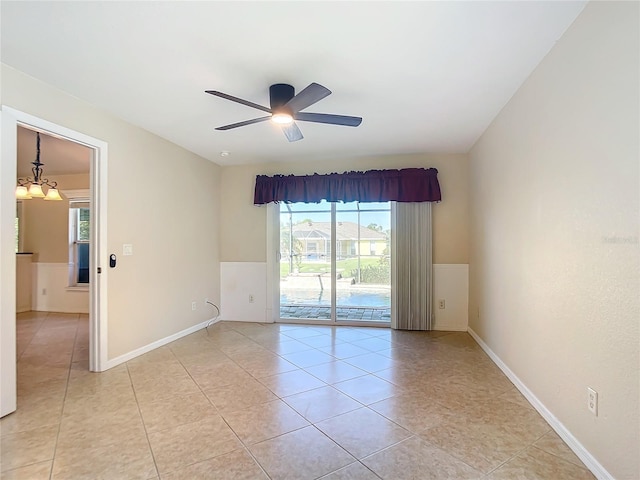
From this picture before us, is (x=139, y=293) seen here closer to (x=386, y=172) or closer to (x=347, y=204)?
(x=347, y=204)

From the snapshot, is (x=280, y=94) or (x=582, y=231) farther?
(x=280, y=94)

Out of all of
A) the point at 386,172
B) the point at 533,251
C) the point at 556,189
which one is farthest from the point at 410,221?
the point at 556,189

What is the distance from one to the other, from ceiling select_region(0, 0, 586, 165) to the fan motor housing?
0.25ft

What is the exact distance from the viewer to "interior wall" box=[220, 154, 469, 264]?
446 cm

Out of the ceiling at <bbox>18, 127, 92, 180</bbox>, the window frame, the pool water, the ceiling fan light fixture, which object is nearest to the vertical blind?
the pool water

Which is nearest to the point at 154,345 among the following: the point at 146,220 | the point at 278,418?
the point at 146,220

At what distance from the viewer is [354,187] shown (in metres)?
4.57

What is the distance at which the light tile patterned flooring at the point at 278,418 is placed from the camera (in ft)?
5.76

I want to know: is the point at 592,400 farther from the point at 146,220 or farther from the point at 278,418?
the point at 146,220

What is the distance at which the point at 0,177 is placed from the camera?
87.9 inches

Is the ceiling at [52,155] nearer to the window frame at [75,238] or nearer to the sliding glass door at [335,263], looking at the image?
the window frame at [75,238]

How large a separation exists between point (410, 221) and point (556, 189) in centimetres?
249

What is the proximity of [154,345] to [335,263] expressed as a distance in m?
2.51

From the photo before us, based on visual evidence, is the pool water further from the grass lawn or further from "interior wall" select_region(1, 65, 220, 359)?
"interior wall" select_region(1, 65, 220, 359)
